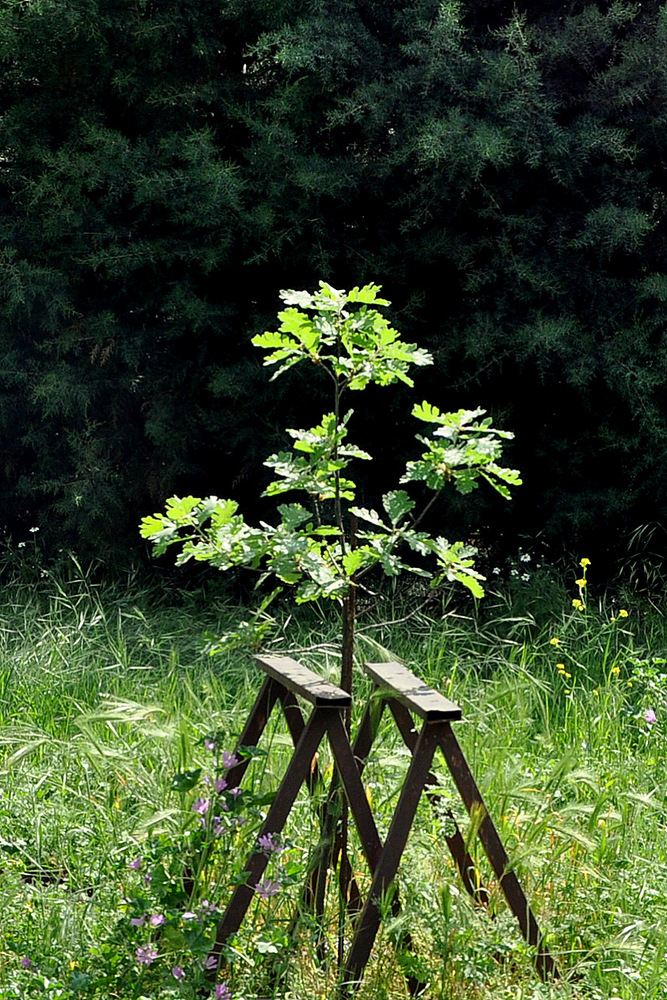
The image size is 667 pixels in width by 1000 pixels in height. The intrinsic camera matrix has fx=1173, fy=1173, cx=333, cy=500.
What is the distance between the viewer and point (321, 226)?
18.4 ft

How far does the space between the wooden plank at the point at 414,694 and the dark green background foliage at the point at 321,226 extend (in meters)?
2.92

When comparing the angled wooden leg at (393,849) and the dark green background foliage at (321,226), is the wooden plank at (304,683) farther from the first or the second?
the dark green background foliage at (321,226)

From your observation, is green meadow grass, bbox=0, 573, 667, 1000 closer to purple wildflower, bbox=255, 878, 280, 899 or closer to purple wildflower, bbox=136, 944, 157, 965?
purple wildflower, bbox=136, 944, 157, 965

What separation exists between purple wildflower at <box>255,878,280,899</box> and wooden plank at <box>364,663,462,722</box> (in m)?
0.45

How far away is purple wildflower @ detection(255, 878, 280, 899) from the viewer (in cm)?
232

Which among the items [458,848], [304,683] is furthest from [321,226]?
[458,848]

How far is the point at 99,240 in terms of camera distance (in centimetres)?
579

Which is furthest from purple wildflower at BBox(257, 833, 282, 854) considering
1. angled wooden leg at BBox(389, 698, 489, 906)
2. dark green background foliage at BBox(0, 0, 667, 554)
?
dark green background foliage at BBox(0, 0, 667, 554)

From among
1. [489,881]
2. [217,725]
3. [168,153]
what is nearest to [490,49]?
[168,153]

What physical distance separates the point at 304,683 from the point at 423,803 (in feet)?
2.03

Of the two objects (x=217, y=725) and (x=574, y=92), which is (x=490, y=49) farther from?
(x=217, y=725)

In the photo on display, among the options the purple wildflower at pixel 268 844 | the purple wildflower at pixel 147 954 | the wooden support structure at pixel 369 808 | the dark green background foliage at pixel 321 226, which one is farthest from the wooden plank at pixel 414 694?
the dark green background foliage at pixel 321 226

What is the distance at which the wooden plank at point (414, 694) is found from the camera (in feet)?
7.57

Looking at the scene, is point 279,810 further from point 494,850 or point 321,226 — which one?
point 321,226
